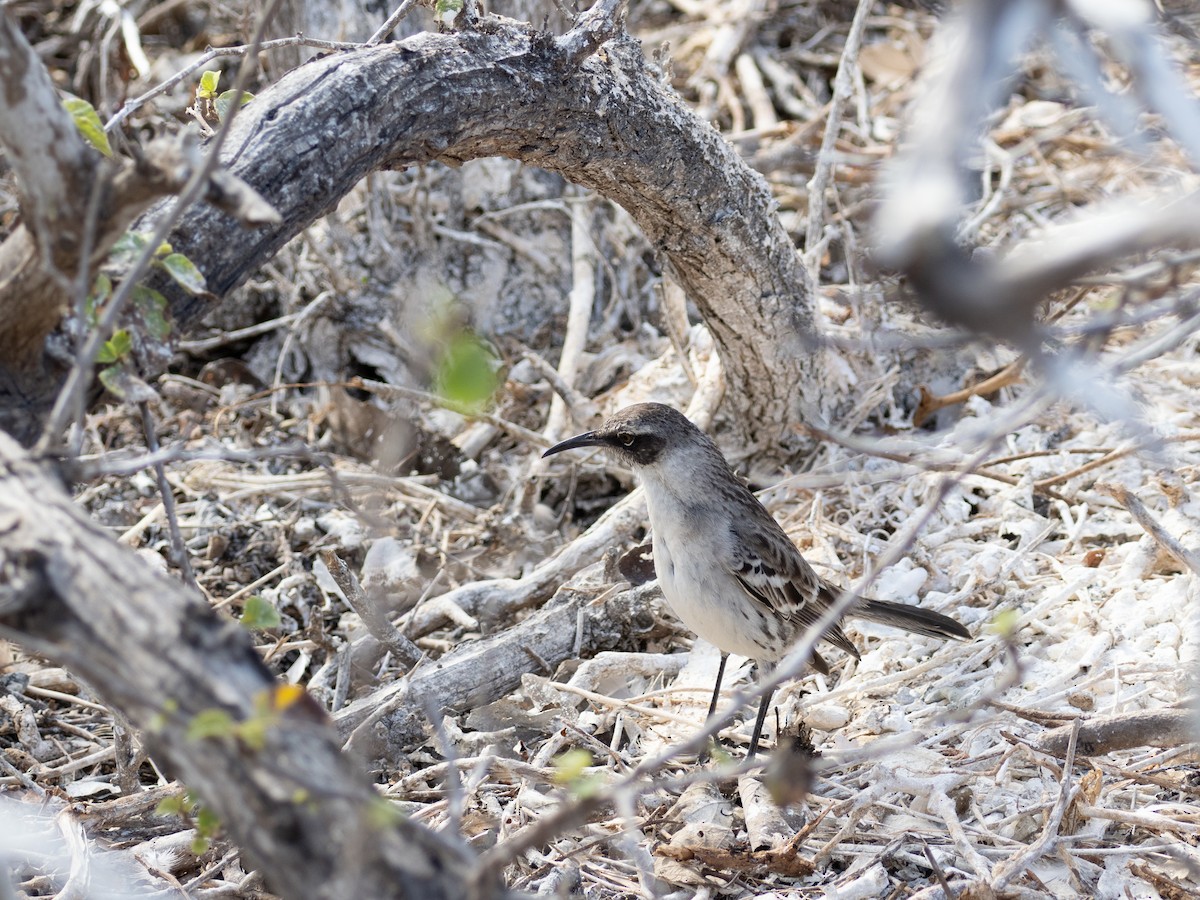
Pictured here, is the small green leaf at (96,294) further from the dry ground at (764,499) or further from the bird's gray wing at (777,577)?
the bird's gray wing at (777,577)

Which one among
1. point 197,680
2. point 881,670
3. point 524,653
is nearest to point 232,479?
point 524,653

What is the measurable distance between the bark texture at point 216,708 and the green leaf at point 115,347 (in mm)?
578

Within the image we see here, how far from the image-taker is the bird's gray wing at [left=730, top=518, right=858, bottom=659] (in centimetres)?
439

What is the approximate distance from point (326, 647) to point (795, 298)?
2611mm

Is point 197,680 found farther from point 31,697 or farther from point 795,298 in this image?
point 795,298

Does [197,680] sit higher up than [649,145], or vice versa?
[649,145]

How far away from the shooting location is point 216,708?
194 cm

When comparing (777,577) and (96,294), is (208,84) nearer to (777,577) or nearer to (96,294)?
(96,294)

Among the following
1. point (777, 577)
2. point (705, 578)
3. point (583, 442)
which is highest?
point (583, 442)

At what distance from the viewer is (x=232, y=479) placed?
19.9ft

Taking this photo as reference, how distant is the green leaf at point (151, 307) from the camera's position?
2.73 m

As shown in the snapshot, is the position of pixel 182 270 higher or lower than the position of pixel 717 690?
higher

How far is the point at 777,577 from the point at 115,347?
268 cm

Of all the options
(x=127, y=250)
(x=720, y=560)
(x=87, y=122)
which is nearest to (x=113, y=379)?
(x=127, y=250)
